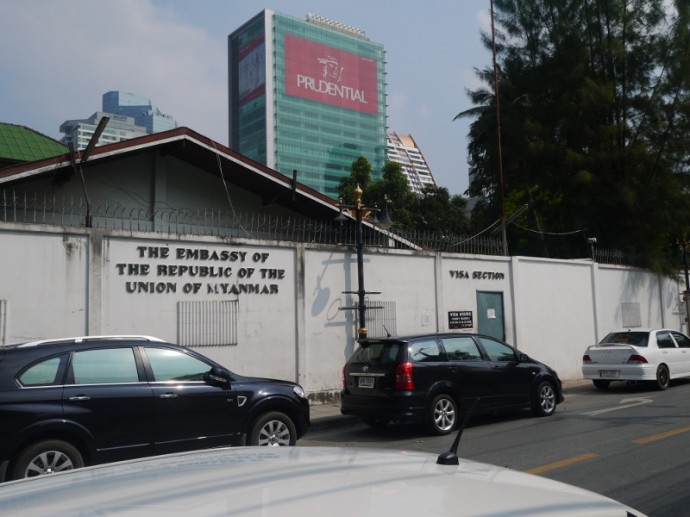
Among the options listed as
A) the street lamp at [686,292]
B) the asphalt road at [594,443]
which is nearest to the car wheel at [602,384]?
the asphalt road at [594,443]

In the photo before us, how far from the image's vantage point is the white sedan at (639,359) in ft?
52.0

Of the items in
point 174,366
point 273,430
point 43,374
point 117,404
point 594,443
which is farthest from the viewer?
point 594,443

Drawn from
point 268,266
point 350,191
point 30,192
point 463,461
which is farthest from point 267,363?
point 350,191

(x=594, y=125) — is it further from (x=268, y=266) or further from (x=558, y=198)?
(x=268, y=266)

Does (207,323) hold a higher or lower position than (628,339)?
higher

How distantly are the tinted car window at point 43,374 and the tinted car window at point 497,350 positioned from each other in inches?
279

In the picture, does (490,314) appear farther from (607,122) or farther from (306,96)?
(306,96)

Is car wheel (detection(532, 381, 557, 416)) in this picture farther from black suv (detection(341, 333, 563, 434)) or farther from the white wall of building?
the white wall of building

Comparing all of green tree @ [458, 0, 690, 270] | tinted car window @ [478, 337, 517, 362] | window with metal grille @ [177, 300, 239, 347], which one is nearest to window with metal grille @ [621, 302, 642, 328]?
green tree @ [458, 0, 690, 270]

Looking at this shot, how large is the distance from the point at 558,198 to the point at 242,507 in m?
27.6

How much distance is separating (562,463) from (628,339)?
376 inches

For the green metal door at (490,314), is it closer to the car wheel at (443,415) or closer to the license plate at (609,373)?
the license plate at (609,373)

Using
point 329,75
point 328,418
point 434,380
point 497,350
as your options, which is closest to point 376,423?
point 328,418

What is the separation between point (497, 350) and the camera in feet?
40.0
